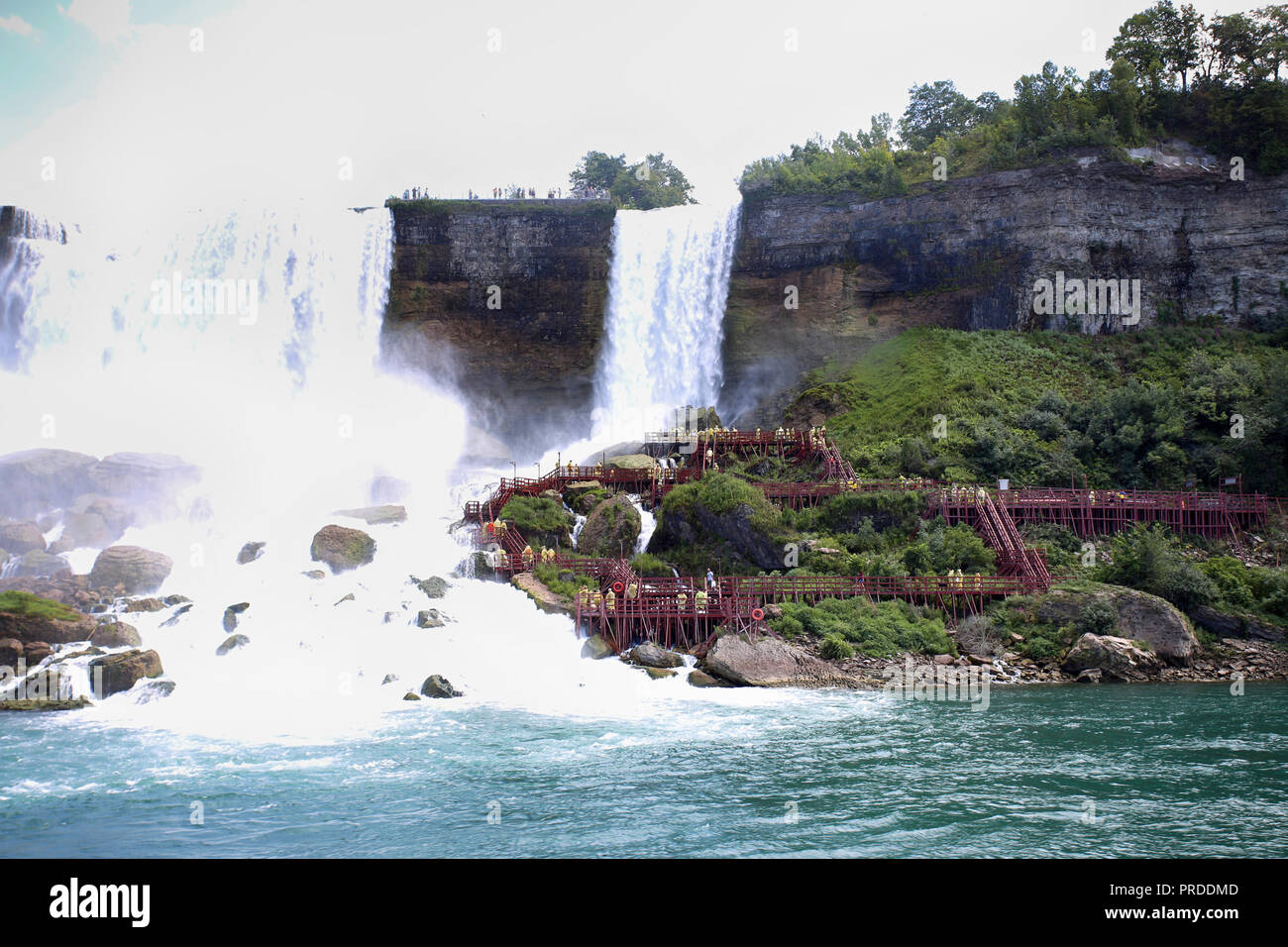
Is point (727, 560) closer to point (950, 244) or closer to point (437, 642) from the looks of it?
point (437, 642)

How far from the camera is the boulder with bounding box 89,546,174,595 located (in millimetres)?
35781

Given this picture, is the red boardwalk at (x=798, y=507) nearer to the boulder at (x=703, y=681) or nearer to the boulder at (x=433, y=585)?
the boulder at (x=433, y=585)

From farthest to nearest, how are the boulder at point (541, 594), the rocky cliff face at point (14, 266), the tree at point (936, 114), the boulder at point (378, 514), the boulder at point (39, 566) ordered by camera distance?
the tree at point (936, 114), the rocky cliff face at point (14, 266), the boulder at point (378, 514), the boulder at point (39, 566), the boulder at point (541, 594)

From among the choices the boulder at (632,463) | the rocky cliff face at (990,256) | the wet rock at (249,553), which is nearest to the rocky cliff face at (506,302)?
the rocky cliff face at (990,256)

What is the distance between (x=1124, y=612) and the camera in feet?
101

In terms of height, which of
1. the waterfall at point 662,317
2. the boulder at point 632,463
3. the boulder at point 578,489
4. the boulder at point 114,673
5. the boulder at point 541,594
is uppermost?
the waterfall at point 662,317

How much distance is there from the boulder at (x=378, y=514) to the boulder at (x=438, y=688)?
15.4 metres

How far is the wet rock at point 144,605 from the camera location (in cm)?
3303

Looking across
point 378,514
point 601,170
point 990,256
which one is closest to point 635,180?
point 601,170

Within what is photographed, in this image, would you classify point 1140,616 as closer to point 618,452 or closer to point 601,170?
point 618,452

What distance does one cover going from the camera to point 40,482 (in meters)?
45.4

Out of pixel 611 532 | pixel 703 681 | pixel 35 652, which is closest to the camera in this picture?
pixel 703 681

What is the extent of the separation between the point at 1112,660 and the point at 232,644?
1013 inches

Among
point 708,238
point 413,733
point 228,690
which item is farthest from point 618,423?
point 413,733
